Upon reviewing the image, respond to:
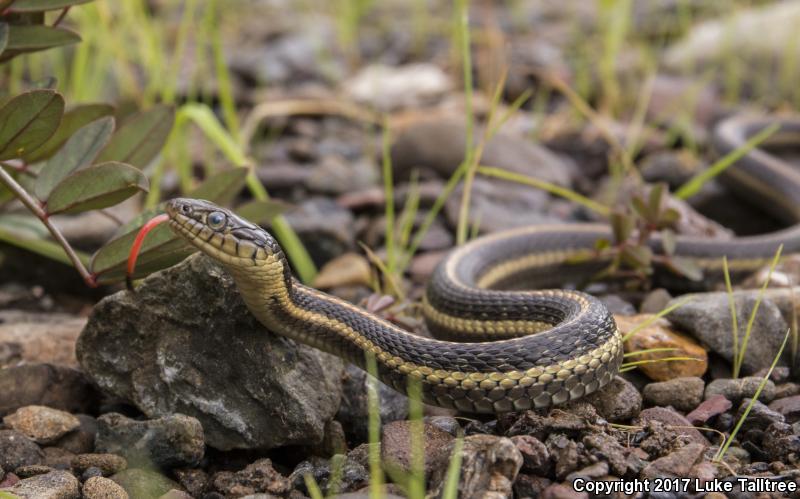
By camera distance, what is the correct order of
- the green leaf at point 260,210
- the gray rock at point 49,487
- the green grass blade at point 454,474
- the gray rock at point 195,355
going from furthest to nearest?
the green leaf at point 260,210 < the gray rock at point 195,355 < the gray rock at point 49,487 < the green grass blade at point 454,474

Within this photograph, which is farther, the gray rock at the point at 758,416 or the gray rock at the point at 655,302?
the gray rock at the point at 655,302

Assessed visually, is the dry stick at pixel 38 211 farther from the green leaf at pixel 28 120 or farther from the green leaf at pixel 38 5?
the green leaf at pixel 38 5

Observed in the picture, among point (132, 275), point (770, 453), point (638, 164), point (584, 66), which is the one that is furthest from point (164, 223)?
point (584, 66)

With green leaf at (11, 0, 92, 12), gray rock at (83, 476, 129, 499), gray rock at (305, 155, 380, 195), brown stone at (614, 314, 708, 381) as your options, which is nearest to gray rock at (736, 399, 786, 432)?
brown stone at (614, 314, 708, 381)

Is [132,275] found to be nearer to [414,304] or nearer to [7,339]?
[7,339]

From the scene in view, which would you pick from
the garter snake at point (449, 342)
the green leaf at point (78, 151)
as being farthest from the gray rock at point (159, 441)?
the green leaf at point (78, 151)

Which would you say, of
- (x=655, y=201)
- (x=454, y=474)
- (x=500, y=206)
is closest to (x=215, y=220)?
(x=454, y=474)

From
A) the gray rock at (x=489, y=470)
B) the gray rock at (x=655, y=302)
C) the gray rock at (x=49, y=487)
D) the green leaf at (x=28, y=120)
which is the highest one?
the green leaf at (x=28, y=120)
